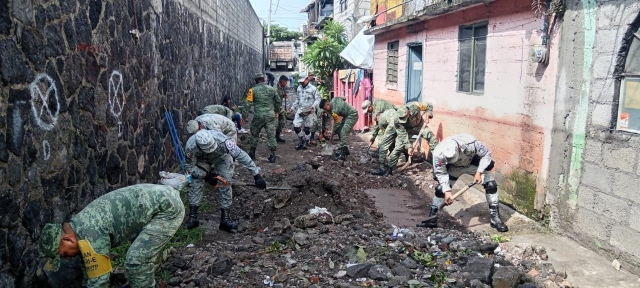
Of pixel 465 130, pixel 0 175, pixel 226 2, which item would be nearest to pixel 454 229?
pixel 465 130

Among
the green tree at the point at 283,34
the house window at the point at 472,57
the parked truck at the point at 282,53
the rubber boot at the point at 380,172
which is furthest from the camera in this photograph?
the green tree at the point at 283,34

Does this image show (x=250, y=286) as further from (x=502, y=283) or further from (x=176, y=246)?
(x=502, y=283)

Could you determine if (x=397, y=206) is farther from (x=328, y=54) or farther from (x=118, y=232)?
(x=328, y=54)

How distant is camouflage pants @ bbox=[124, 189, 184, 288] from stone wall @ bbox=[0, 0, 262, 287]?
73 cm

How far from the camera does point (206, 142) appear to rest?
17.0 feet

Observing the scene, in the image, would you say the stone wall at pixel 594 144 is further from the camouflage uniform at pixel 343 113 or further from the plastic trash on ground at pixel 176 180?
the camouflage uniform at pixel 343 113

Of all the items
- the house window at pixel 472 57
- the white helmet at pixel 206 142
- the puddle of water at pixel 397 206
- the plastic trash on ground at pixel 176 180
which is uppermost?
the house window at pixel 472 57

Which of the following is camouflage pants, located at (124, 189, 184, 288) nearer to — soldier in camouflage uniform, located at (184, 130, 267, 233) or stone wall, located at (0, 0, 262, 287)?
stone wall, located at (0, 0, 262, 287)

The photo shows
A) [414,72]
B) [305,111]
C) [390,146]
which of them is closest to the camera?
[390,146]

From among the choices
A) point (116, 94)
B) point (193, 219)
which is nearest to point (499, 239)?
point (193, 219)

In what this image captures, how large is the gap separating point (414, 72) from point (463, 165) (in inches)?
201

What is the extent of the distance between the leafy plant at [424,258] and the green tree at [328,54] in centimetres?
1432

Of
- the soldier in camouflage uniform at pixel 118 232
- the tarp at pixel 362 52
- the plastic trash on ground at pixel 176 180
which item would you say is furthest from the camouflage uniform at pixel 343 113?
the soldier in camouflage uniform at pixel 118 232

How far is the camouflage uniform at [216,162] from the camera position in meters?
5.29
